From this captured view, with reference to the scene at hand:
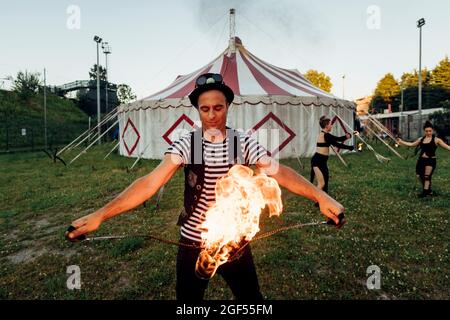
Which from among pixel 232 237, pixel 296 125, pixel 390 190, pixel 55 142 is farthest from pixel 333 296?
pixel 55 142

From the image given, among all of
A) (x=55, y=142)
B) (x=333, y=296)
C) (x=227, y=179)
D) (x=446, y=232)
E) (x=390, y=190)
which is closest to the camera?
(x=227, y=179)

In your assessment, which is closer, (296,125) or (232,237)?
(232,237)

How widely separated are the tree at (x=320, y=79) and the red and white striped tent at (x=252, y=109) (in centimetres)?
4431

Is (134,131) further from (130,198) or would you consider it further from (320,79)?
(320,79)

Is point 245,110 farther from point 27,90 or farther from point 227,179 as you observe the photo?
point 27,90

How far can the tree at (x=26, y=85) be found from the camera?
39.3 m

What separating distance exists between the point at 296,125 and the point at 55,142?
26659 millimetres

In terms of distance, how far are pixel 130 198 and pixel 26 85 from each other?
1913 inches

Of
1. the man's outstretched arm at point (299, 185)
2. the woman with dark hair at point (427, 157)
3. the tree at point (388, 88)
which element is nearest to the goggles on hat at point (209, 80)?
the man's outstretched arm at point (299, 185)

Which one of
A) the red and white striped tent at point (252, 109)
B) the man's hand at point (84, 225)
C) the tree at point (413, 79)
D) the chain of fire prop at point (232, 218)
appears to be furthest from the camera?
the tree at point (413, 79)

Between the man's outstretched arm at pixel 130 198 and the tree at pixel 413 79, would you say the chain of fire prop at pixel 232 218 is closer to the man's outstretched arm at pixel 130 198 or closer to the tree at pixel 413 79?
the man's outstretched arm at pixel 130 198

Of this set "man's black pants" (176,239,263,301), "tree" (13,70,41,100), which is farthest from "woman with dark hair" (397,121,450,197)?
"tree" (13,70,41,100)

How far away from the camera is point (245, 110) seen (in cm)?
1488

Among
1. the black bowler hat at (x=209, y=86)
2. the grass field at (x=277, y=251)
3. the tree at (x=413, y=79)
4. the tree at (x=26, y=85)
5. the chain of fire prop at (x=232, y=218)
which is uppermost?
the tree at (x=413, y=79)
